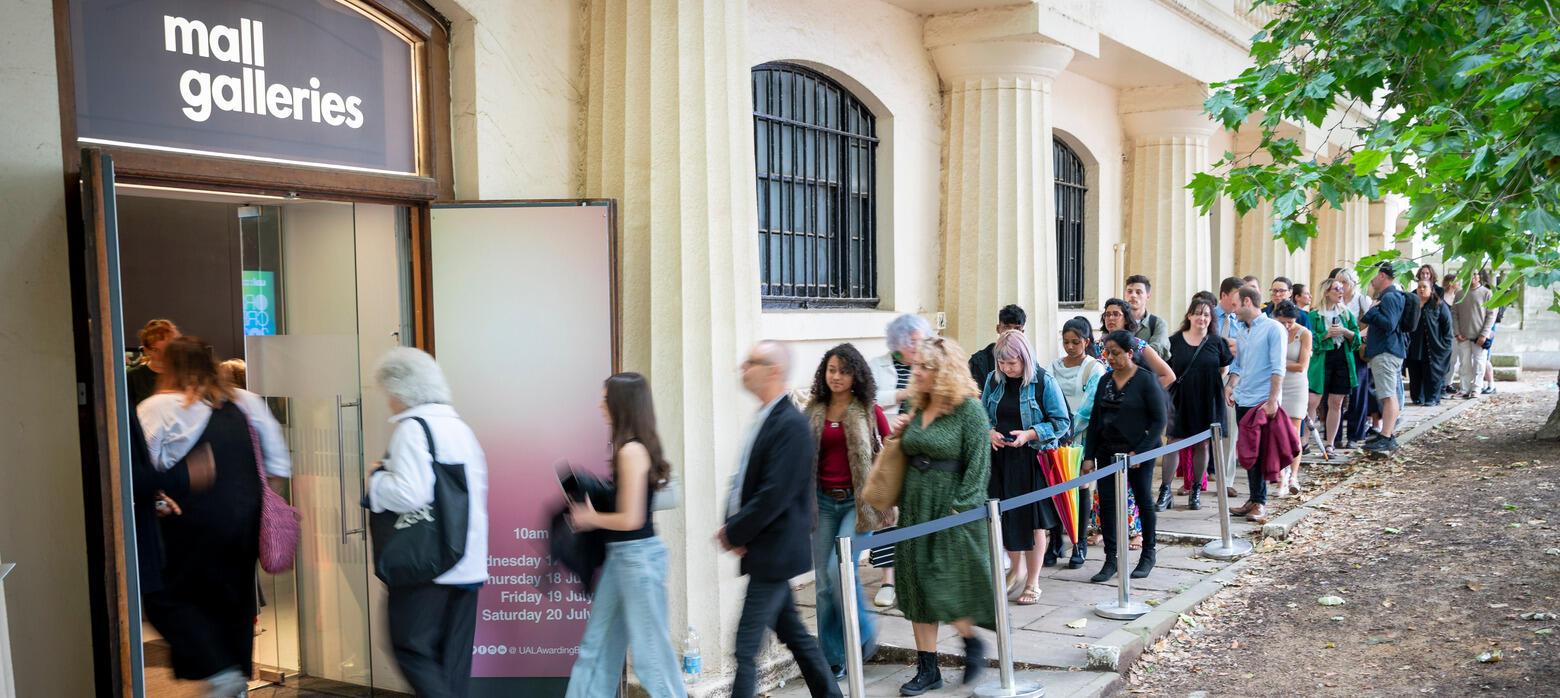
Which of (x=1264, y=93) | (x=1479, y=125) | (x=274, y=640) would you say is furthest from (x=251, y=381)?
(x=1479, y=125)

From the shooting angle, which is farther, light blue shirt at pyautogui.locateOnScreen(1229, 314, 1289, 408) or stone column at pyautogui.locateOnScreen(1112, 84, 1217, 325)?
stone column at pyautogui.locateOnScreen(1112, 84, 1217, 325)

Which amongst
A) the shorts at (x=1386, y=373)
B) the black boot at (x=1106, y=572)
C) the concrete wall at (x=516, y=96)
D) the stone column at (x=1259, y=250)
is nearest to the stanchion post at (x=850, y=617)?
the concrete wall at (x=516, y=96)

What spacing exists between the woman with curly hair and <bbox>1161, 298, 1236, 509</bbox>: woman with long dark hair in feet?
13.4

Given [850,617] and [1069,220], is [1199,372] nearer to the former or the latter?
[1069,220]

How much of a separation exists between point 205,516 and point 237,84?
6.01 ft

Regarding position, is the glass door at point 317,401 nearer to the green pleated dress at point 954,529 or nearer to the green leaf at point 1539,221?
the green pleated dress at point 954,529

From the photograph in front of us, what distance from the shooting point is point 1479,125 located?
22.6 feet

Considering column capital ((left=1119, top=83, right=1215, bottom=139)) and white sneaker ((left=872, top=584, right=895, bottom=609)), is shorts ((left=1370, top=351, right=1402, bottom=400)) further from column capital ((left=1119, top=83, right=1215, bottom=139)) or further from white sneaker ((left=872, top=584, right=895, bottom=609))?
white sneaker ((left=872, top=584, right=895, bottom=609))

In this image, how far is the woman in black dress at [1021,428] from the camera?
7.07m

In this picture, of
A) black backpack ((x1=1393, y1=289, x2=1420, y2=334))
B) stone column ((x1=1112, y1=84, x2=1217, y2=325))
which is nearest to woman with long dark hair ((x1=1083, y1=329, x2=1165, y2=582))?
black backpack ((x1=1393, y1=289, x2=1420, y2=334))

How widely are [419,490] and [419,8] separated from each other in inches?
104

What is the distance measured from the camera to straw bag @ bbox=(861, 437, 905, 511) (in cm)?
575

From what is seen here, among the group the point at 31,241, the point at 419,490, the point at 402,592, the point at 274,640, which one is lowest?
the point at 274,640

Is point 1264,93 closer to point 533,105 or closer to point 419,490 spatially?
point 533,105
